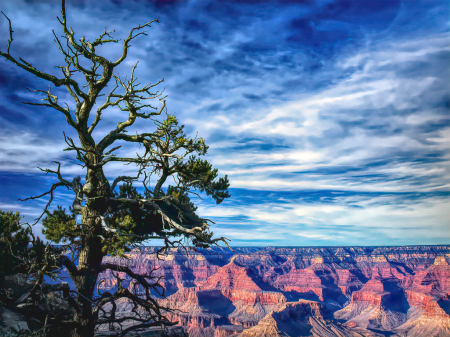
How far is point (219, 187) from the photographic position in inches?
547

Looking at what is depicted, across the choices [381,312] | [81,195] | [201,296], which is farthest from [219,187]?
[381,312]

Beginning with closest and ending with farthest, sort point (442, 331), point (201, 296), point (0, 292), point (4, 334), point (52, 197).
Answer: point (4, 334) < point (0, 292) < point (52, 197) < point (442, 331) < point (201, 296)

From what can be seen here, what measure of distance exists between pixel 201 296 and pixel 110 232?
630ft

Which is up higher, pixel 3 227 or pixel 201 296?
pixel 3 227

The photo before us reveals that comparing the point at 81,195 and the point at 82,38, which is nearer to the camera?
the point at 82,38

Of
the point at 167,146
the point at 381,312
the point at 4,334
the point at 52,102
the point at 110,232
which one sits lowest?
the point at 381,312

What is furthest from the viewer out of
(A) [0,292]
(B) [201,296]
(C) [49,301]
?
(B) [201,296]

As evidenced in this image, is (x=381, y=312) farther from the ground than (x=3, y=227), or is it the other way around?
(x=3, y=227)

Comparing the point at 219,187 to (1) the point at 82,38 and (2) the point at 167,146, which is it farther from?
(1) the point at 82,38

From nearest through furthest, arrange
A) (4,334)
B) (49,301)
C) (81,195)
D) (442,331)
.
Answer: (4,334), (49,301), (81,195), (442,331)

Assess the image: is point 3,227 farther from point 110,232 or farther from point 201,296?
point 201,296

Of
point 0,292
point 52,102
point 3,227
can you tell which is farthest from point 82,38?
point 0,292

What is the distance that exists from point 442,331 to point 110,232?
174 metres

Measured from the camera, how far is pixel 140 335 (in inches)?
520
